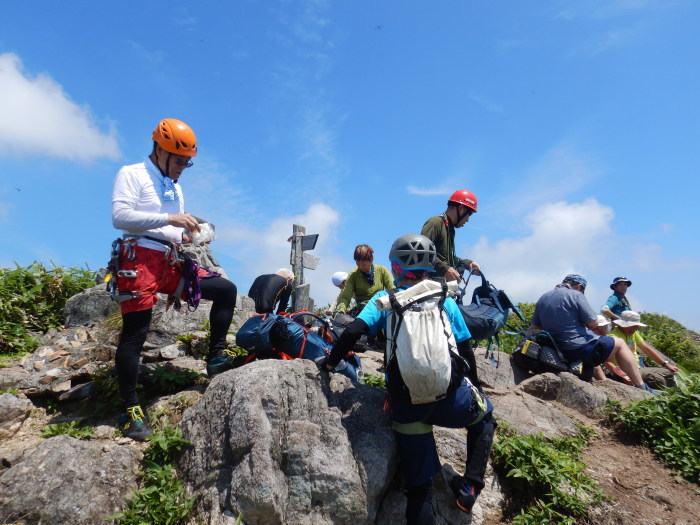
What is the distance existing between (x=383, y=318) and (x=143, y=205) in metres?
2.46

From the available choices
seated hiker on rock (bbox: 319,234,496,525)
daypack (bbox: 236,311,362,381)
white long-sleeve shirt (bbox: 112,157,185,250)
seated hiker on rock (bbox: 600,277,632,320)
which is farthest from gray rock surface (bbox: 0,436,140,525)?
seated hiker on rock (bbox: 600,277,632,320)

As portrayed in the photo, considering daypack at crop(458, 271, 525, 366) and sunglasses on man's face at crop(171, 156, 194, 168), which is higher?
sunglasses on man's face at crop(171, 156, 194, 168)

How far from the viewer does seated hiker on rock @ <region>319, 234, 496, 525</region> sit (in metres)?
3.46

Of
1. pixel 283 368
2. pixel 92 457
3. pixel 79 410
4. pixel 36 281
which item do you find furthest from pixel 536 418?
pixel 36 281

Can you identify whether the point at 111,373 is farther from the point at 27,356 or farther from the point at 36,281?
the point at 36,281

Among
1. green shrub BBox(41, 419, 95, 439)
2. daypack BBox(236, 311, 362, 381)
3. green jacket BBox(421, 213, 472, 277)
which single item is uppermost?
green jacket BBox(421, 213, 472, 277)

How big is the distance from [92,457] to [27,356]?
133 inches

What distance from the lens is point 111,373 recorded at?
5172 millimetres

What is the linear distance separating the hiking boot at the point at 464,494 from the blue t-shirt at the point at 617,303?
961 centimetres

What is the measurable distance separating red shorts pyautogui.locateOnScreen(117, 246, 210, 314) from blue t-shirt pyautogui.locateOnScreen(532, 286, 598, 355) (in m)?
6.27

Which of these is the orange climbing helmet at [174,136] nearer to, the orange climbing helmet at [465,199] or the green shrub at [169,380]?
the green shrub at [169,380]

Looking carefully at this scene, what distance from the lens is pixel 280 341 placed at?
5.12m

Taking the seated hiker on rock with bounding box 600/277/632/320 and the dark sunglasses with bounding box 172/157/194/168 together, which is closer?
the dark sunglasses with bounding box 172/157/194/168

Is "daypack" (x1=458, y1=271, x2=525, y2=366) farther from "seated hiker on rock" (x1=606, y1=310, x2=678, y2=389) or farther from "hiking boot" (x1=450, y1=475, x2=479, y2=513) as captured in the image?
"seated hiker on rock" (x1=606, y1=310, x2=678, y2=389)
